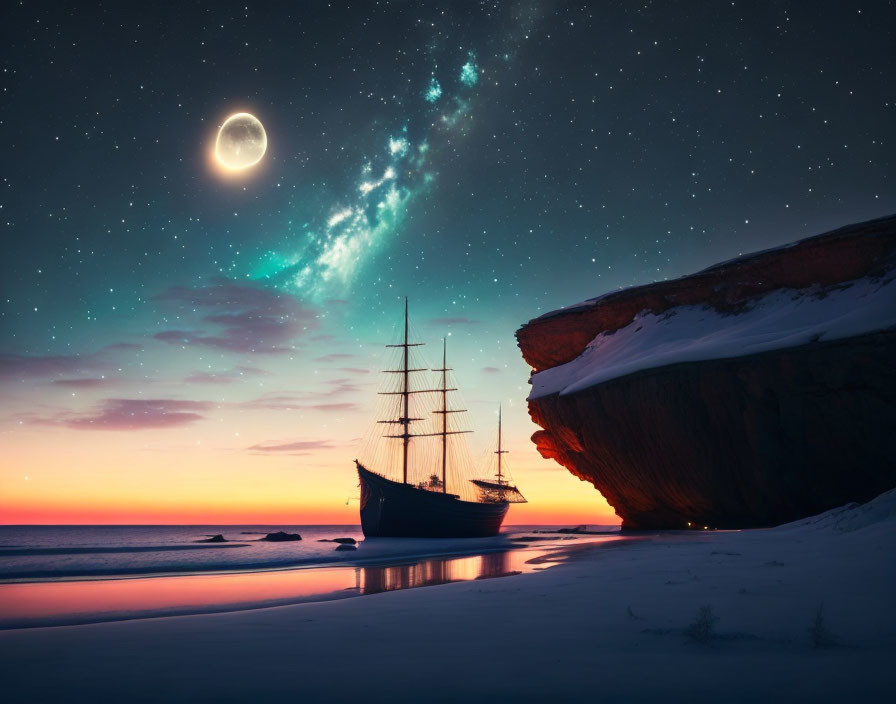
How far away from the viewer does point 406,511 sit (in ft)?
159

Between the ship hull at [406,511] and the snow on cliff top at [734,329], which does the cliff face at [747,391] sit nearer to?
the snow on cliff top at [734,329]

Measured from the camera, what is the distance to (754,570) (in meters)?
8.24

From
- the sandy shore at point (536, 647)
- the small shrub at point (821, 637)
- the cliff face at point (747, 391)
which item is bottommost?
the sandy shore at point (536, 647)

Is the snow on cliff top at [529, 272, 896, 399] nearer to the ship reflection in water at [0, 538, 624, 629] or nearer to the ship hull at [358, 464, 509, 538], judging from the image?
the ship reflection in water at [0, 538, 624, 629]

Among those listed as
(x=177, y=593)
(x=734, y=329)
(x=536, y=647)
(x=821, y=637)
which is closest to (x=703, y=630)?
(x=821, y=637)

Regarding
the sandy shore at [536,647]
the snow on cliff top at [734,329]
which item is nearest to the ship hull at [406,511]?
the snow on cliff top at [734,329]

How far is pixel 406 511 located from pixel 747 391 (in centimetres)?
2974

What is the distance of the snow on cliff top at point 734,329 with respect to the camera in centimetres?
2403

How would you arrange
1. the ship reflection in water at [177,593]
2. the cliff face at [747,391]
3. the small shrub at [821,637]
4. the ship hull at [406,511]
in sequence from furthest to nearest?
1. the ship hull at [406,511]
2. the cliff face at [747,391]
3. the ship reflection in water at [177,593]
4. the small shrub at [821,637]

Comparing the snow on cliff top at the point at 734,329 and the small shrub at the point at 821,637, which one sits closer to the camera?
the small shrub at the point at 821,637

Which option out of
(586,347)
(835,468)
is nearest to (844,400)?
(835,468)

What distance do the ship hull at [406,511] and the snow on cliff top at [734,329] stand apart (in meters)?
16.6

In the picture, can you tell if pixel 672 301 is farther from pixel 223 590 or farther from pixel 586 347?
pixel 223 590

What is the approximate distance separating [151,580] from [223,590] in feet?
18.6
